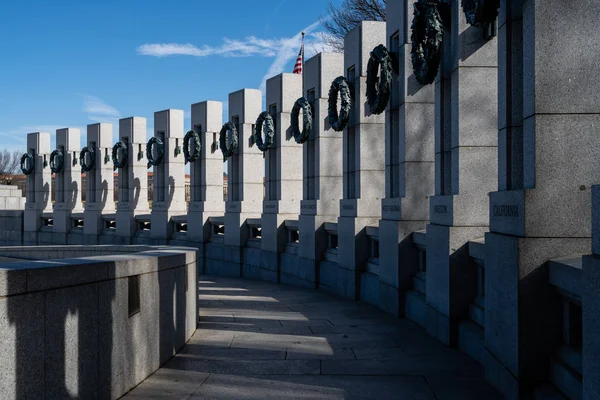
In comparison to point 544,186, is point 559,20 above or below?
above

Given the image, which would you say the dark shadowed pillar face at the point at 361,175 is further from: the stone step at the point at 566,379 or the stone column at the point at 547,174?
the stone step at the point at 566,379

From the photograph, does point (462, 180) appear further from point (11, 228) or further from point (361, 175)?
point (11, 228)

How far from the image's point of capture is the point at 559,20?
283 inches

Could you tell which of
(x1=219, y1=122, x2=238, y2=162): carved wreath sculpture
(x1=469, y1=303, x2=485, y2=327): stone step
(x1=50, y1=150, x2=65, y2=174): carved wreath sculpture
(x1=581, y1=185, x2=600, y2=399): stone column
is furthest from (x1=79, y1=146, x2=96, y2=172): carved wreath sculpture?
(x1=581, y1=185, x2=600, y2=399): stone column

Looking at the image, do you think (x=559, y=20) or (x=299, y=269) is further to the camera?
(x=299, y=269)

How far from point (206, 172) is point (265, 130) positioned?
461 centimetres

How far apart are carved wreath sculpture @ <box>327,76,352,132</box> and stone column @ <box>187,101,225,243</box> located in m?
8.36

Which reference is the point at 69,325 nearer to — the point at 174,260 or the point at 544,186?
the point at 174,260

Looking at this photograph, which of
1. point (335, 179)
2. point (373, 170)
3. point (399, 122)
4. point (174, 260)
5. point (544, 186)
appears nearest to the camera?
point (544, 186)

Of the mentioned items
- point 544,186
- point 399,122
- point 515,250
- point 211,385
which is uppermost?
point 399,122

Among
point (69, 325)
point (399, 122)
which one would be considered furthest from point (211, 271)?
point (69, 325)

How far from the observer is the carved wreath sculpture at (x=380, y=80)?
44.7 feet

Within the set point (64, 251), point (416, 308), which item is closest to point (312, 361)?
point (416, 308)

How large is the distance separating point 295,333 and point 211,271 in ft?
41.1
